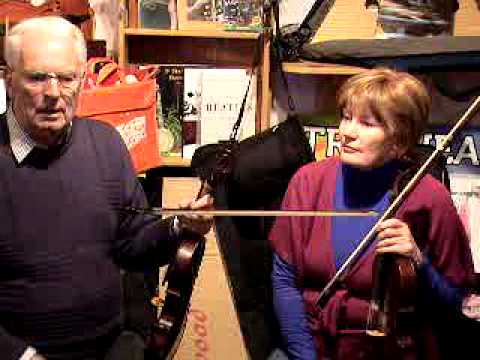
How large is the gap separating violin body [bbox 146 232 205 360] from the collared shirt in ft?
1.30

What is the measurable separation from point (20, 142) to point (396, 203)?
32.1 inches

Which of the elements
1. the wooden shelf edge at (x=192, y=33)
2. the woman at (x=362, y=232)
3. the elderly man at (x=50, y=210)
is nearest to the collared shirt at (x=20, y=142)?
the elderly man at (x=50, y=210)

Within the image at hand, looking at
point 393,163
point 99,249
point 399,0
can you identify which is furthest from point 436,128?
point 99,249

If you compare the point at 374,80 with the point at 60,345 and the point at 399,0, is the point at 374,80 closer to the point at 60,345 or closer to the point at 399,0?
the point at 399,0

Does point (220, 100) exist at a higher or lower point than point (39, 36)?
lower

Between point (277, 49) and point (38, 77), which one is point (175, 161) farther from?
point (38, 77)

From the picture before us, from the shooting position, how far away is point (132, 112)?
2111 millimetres

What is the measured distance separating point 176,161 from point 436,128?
85 cm

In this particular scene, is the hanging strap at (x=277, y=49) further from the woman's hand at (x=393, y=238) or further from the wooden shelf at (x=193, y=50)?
the woman's hand at (x=393, y=238)

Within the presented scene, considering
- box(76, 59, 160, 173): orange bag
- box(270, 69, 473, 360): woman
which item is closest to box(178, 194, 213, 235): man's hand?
box(270, 69, 473, 360): woman

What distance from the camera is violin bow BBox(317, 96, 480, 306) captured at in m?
1.37

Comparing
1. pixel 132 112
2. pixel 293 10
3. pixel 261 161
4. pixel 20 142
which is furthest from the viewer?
Result: pixel 293 10

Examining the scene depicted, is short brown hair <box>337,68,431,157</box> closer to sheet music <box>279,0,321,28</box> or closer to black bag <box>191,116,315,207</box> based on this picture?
black bag <box>191,116,315,207</box>

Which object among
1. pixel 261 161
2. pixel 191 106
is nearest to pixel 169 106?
pixel 191 106
